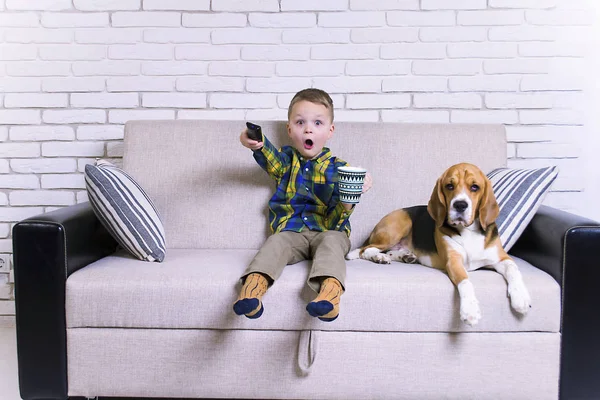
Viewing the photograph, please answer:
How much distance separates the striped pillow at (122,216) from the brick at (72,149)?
2.87 feet

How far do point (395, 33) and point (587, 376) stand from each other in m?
1.88

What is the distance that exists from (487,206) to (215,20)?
173 cm

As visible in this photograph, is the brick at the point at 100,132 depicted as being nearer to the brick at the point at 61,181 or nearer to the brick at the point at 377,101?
the brick at the point at 61,181

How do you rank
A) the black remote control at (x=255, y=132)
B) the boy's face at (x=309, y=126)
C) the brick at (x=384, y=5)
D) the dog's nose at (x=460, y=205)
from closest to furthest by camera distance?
1. the dog's nose at (x=460, y=205)
2. the black remote control at (x=255, y=132)
3. the boy's face at (x=309, y=126)
4. the brick at (x=384, y=5)

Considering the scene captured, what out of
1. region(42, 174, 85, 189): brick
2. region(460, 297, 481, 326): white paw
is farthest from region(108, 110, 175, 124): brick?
region(460, 297, 481, 326): white paw

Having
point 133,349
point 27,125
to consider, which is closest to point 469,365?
point 133,349

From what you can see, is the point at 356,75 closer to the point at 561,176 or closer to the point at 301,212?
the point at 301,212

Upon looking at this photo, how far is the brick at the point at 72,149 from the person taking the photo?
11.0 ft

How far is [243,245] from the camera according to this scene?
2832 mm

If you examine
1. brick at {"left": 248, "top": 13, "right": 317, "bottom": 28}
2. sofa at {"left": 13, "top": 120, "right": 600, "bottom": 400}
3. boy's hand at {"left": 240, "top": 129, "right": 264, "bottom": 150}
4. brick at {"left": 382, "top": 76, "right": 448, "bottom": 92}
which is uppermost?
brick at {"left": 248, "top": 13, "right": 317, "bottom": 28}

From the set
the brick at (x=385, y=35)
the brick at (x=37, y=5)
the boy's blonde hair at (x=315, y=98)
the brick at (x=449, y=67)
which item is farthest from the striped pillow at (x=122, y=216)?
the brick at (x=449, y=67)

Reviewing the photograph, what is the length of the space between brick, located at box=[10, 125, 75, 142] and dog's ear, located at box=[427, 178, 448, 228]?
1953 mm

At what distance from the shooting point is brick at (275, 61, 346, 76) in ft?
10.8

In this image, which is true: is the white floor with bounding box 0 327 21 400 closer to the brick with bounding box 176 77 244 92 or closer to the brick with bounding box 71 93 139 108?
the brick with bounding box 71 93 139 108
